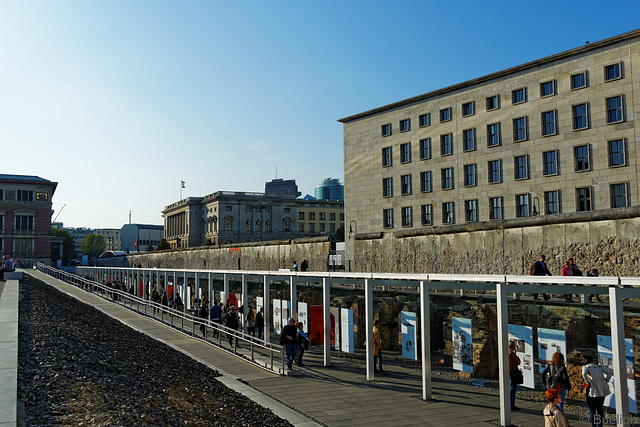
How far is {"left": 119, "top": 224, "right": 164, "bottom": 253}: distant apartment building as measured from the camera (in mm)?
139125

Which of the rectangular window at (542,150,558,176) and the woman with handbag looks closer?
the woman with handbag

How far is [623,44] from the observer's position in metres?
31.7

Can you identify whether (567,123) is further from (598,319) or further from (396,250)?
(598,319)

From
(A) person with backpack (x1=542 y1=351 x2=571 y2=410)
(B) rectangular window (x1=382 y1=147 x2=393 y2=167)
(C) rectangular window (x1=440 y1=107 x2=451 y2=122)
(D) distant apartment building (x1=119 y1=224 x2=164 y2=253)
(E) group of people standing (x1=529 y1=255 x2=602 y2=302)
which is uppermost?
(C) rectangular window (x1=440 y1=107 x2=451 y2=122)

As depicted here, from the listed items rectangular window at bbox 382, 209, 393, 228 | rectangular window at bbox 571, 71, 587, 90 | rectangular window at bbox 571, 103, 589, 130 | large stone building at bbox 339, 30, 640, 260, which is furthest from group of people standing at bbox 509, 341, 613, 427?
rectangular window at bbox 382, 209, 393, 228

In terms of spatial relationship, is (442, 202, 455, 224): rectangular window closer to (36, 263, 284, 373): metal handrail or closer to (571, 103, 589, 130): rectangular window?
(571, 103, 589, 130): rectangular window

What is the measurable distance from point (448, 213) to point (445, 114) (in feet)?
26.2

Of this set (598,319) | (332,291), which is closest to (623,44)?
(332,291)

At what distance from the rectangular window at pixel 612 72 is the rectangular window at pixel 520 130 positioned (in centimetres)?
595

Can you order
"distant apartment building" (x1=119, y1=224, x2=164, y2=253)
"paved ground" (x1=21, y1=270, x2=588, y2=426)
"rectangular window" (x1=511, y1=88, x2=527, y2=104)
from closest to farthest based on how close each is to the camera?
1. "paved ground" (x1=21, y1=270, x2=588, y2=426)
2. "rectangular window" (x1=511, y1=88, x2=527, y2=104)
3. "distant apartment building" (x1=119, y1=224, x2=164, y2=253)

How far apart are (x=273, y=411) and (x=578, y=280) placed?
6101 millimetres

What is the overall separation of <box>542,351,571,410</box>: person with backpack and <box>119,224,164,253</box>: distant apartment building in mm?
127237

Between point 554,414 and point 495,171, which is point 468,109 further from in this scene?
point 554,414

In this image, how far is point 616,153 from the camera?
32.4 m
